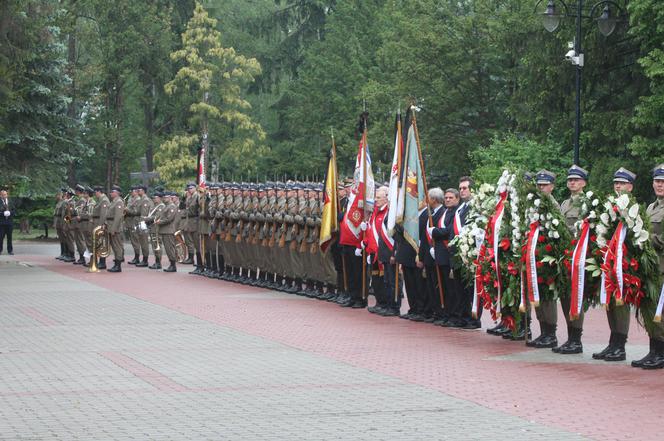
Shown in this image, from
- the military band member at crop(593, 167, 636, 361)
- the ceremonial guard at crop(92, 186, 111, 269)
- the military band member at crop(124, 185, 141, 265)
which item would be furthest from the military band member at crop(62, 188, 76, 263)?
the military band member at crop(593, 167, 636, 361)

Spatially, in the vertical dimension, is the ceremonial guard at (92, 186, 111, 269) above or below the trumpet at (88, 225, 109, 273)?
above

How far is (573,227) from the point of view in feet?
50.0

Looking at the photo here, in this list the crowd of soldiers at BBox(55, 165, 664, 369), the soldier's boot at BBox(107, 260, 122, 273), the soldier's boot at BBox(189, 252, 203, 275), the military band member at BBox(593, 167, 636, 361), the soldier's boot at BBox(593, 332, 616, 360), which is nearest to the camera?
the military band member at BBox(593, 167, 636, 361)

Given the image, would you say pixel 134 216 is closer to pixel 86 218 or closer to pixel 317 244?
pixel 86 218

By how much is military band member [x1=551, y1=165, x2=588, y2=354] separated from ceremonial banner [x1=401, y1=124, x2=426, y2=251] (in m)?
3.41

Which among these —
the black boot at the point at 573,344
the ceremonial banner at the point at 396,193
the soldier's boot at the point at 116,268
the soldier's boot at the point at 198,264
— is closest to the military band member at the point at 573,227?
the black boot at the point at 573,344

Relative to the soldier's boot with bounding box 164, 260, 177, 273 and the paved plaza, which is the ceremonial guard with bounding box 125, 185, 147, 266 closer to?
the soldier's boot with bounding box 164, 260, 177, 273

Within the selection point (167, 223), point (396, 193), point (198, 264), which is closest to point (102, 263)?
point (167, 223)

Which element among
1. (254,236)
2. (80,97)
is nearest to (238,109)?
(80,97)

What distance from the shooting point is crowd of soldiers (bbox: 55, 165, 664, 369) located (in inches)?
608

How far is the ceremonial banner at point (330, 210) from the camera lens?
22141mm

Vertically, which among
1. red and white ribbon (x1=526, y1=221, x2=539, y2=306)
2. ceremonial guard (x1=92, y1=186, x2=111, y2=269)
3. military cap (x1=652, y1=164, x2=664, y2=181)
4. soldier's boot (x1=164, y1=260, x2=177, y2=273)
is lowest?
soldier's boot (x1=164, y1=260, x2=177, y2=273)

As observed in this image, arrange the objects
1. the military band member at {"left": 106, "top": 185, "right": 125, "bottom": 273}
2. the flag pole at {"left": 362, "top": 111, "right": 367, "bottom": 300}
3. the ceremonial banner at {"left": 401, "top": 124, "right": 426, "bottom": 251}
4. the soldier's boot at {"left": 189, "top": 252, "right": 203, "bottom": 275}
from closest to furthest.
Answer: the ceremonial banner at {"left": 401, "top": 124, "right": 426, "bottom": 251} < the flag pole at {"left": 362, "top": 111, "right": 367, "bottom": 300} < the soldier's boot at {"left": 189, "top": 252, "right": 203, "bottom": 275} < the military band member at {"left": 106, "top": 185, "right": 125, "bottom": 273}

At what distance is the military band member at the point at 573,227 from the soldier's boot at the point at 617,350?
0.53 m
